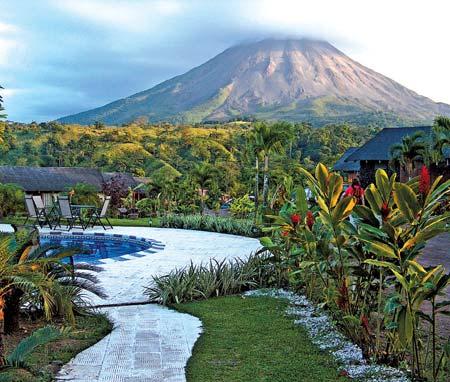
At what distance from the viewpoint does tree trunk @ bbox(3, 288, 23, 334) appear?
14.0 feet

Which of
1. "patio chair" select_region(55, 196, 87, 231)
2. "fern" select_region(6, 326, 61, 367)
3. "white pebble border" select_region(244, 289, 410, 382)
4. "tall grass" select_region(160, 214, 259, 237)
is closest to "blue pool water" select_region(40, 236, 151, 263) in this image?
"patio chair" select_region(55, 196, 87, 231)

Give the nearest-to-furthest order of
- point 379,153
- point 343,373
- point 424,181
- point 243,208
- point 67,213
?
point 424,181, point 343,373, point 67,213, point 243,208, point 379,153

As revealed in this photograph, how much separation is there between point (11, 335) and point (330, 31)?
12527 cm

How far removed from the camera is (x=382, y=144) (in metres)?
25.0

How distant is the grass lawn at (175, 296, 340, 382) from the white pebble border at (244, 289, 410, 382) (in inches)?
3.4

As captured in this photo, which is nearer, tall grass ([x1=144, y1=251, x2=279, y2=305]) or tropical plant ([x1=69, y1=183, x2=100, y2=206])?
tall grass ([x1=144, y1=251, x2=279, y2=305])

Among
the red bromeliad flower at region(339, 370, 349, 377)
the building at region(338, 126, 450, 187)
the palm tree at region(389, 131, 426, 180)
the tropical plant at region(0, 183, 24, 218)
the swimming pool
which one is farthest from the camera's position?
the building at region(338, 126, 450, 187)

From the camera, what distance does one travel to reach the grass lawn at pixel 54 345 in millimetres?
3345

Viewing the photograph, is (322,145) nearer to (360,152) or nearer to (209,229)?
(360,152)

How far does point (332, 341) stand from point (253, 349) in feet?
2.19

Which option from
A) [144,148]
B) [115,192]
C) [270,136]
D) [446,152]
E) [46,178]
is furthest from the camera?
[144,148]

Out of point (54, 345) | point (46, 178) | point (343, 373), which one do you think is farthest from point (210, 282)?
point (46, 178)

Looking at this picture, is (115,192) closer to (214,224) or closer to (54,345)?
(214,224)

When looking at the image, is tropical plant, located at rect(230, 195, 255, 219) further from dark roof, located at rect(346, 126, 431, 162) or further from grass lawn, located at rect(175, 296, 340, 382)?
grass lawn, located at rect(175, 296, 340, 382)
